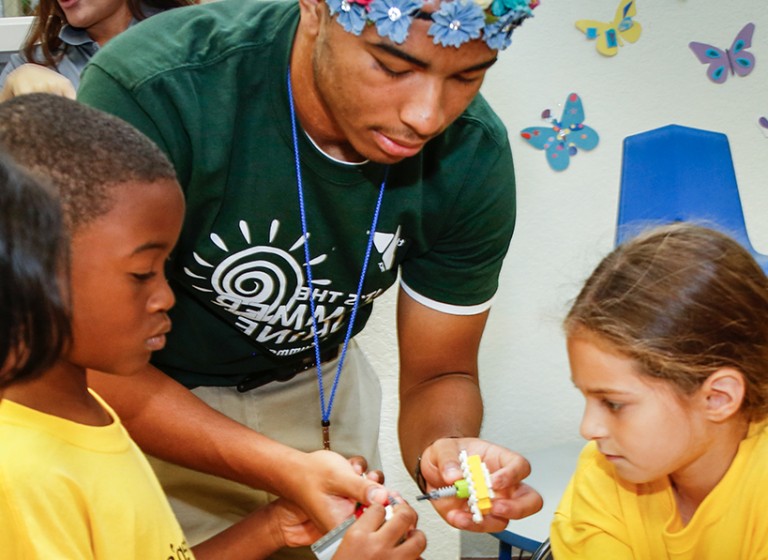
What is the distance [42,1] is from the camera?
227 centimetres

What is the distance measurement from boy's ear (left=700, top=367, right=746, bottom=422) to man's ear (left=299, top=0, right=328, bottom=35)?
71 centimetres

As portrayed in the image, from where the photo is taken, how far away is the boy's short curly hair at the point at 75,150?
973 mm

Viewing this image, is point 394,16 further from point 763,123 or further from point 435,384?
point 763,123

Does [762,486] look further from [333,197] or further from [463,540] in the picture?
[463,540]

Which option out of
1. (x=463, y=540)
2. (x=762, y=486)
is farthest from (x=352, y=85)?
(x=463, y=540)

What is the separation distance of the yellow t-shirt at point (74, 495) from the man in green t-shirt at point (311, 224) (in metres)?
0.29

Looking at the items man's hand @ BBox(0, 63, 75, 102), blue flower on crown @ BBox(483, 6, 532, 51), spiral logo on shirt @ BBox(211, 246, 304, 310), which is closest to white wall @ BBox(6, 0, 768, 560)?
man's hand @ BBox(0, 63, 75, 102)

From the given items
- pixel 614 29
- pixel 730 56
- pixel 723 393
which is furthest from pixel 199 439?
pixel 730 56

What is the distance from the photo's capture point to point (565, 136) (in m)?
2.72

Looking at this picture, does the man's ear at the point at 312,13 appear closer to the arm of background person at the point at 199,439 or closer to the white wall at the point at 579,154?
the arm of background person at the point at 199,439

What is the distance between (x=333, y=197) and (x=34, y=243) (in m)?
0.59

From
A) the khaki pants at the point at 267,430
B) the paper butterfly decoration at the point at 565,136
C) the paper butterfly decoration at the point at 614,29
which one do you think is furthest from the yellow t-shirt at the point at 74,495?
the paper butterfly decoration at the point at 614,29

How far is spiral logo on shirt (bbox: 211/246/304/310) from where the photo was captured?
1425 millimetres

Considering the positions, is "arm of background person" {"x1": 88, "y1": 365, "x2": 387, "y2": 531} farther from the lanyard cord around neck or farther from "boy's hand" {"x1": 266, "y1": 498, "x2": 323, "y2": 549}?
the lanyard cord around neck
